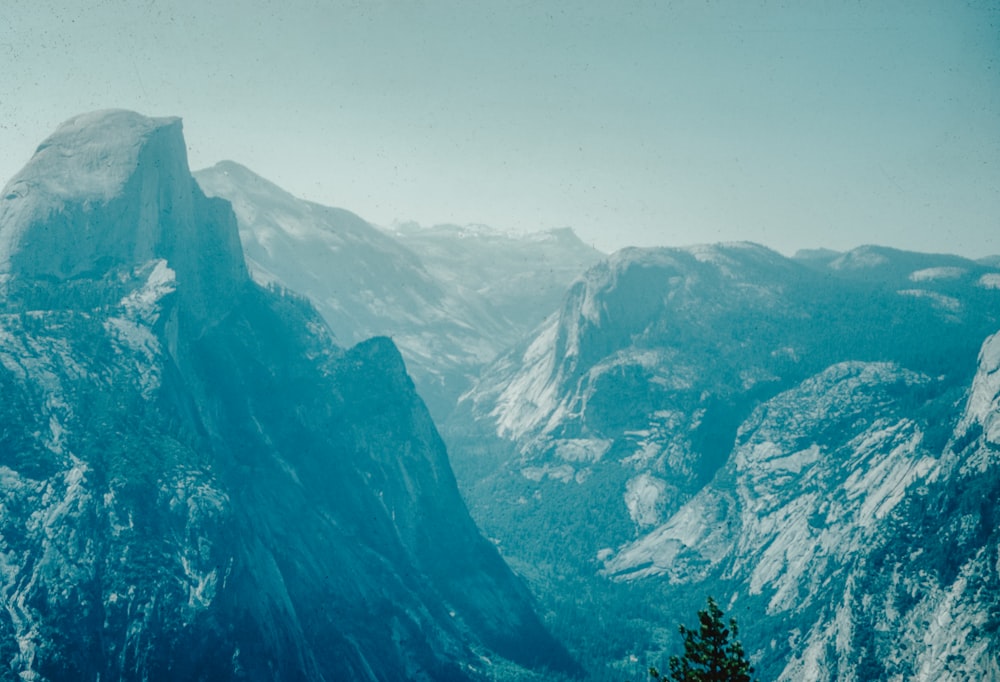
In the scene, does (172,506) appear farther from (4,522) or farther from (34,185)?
(34,185)

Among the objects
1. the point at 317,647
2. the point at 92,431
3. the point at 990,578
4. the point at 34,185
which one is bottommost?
the point at 317,647

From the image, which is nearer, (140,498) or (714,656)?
(714,656)

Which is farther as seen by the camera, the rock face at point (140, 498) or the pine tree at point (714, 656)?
the rock face at point (140, 498)

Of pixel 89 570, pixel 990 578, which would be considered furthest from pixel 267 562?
pixel 990 578

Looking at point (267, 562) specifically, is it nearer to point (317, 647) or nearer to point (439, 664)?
point (317, 647)

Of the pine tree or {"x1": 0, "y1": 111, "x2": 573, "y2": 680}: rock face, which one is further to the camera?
{"x1": 0, "y1": 111, "x2": 573, "y2": 680}: rock face

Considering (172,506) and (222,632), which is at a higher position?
(172,506)

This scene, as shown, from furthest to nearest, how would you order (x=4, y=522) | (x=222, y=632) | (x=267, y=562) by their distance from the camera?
(x=267, y=562) → (x=222, y=632) → (x=4, y=522)

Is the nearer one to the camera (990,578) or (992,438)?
(990,578)

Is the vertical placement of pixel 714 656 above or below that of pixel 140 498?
above

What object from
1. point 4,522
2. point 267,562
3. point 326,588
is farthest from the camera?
point 326,588
